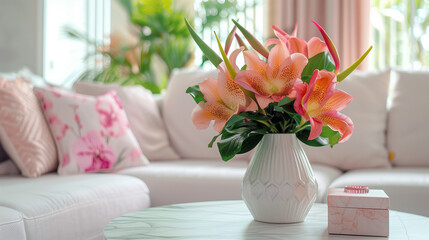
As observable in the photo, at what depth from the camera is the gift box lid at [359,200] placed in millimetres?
1041

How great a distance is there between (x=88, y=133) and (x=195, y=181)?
489 millimetres

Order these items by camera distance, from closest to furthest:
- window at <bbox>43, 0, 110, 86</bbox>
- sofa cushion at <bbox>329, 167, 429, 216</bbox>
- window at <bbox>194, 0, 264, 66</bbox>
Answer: sofa cushion at <bbox>329, 167, 429, 216</bbox>, window at <bbox>194, 0, 264, 66</bbox>, window at <bbox>43, 0, 110, 86</bbox>

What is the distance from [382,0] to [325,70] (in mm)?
3663

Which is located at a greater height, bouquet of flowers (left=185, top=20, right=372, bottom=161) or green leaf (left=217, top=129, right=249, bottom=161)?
bouquet of flowers (left=185, top=20, right=372, bottom=161)

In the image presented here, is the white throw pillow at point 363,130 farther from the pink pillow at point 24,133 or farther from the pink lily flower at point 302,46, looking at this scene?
the pink lily flower at point 302,46

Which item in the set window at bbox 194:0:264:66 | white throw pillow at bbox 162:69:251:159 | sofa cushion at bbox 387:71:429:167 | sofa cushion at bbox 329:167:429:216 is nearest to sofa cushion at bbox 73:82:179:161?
white throw pillow at bbox 162:69:251:159

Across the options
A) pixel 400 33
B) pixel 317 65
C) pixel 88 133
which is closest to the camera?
pixel 317 65

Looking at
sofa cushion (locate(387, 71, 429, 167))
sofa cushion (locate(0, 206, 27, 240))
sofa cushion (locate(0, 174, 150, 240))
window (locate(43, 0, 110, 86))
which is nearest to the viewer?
sofa cushion (locate(0, 206, 27, 240))

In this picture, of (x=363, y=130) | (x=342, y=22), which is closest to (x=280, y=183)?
(x=363, y=130)

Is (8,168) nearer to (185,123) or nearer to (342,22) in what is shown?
(185,123)

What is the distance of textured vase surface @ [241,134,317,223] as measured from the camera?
1.13 meters

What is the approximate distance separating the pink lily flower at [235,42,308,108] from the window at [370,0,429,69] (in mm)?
3441

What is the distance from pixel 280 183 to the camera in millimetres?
1128

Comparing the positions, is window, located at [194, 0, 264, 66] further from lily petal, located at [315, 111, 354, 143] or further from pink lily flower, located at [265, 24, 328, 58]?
lily petal, located at [315, 111, 354, 143]
